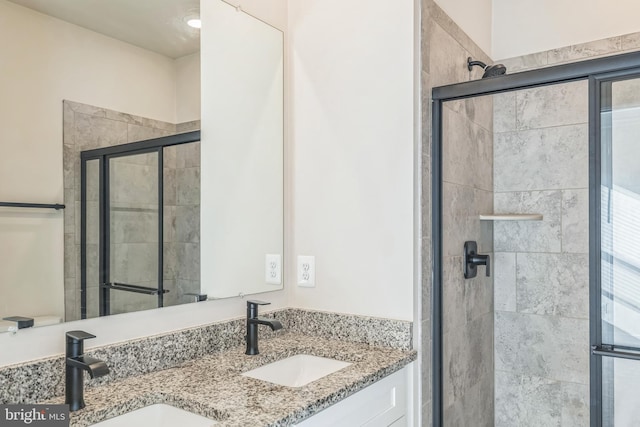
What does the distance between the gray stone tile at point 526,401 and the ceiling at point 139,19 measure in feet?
7.65

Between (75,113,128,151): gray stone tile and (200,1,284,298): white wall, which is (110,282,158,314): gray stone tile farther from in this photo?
(75,113,128,151): gray stone tile

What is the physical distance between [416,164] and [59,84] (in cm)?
114

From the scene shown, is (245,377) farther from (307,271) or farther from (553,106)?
(553,106)

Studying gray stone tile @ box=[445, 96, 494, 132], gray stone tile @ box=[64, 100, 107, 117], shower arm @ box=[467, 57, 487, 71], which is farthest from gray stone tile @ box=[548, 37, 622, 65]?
gray stone tile @ box=[64, 100, 107, 117]

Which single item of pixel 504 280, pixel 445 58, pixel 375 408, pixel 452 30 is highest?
pixel 452 30

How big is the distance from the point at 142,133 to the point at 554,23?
2.18 m

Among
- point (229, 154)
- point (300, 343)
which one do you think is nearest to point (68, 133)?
point (229, 154)

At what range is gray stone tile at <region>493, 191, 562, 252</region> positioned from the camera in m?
2.45

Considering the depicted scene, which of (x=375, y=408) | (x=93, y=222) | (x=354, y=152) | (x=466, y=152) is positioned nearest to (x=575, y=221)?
(x=466, y=152)

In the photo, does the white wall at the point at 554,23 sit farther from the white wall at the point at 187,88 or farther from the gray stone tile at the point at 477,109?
the white wall at the point at 187,88

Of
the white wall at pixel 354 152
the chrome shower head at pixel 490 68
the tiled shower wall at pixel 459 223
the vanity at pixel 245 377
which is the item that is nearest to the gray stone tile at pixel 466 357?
the tiled shower wall at pixel 459 223

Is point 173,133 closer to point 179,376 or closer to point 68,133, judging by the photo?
point 68,133

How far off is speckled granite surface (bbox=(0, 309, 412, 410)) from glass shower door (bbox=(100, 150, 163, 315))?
12cm

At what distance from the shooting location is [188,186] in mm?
1580
